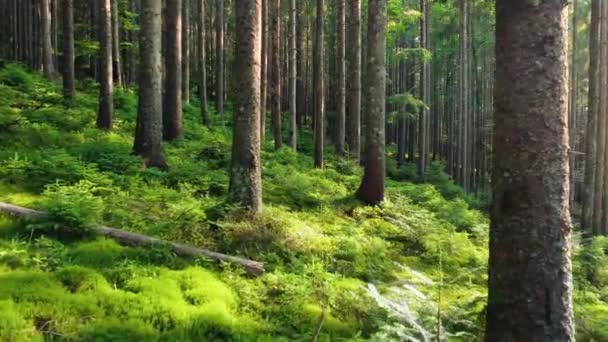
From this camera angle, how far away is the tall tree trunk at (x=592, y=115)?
15766mm

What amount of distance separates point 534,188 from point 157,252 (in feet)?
14.2

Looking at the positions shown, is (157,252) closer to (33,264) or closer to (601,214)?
(33,264)

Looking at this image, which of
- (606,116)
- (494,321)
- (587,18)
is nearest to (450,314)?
(494,321)

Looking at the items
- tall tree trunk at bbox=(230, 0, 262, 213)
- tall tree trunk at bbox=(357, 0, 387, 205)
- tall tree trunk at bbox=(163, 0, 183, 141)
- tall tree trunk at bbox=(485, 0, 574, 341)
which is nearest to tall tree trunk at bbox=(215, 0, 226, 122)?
tall tree trunk at bbox=(163, 0, 183, 141)

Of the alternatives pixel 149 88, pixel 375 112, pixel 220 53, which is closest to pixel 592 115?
pixel 375 112

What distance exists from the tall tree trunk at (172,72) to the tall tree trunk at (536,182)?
11234mm

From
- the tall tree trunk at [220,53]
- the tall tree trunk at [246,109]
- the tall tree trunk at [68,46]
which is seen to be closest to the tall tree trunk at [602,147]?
the tall tree trunk at [246,109]

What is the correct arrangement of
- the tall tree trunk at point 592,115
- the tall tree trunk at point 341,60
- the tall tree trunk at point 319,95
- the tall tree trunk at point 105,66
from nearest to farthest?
the tall tree trunk at point 105,66 → the tall tree trunk at point 592,115 → the tall tree trunk at point 319,95 → the tall tree trunk at point 341,60

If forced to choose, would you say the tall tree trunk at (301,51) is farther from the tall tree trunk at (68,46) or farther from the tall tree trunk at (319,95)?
the tall tree trunk at (68,46)

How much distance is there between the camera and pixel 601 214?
643 inches

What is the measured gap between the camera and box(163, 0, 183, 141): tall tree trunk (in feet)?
44.7

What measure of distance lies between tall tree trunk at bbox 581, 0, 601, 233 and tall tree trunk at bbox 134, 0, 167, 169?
13.0 m

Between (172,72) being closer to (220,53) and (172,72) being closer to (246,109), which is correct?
(220,53)

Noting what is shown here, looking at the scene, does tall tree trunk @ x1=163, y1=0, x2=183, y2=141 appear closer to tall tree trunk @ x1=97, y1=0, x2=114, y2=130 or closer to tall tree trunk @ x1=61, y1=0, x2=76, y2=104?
tall tree trunk @ x1=97, y1=0, x2=114, y2=130
